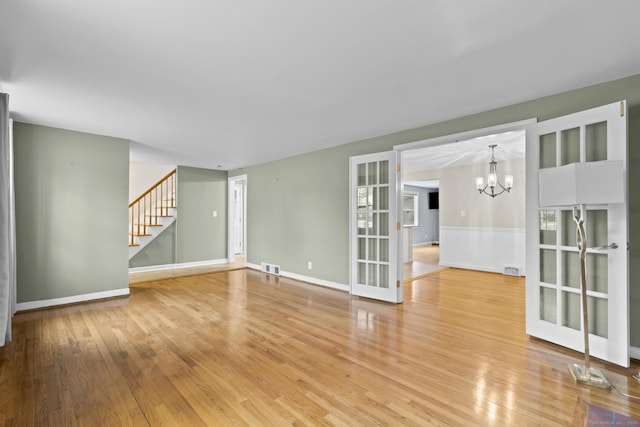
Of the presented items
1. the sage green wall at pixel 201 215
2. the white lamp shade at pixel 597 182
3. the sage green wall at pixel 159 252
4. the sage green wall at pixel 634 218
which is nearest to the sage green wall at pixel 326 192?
the sage green wall at pixel 634 218

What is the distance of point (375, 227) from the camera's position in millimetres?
4559

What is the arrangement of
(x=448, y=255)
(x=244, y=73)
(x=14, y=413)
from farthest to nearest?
(x=448, y=255)
(x=244, y=73)
(x=14, y=413)

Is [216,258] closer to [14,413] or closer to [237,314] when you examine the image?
[237,314]

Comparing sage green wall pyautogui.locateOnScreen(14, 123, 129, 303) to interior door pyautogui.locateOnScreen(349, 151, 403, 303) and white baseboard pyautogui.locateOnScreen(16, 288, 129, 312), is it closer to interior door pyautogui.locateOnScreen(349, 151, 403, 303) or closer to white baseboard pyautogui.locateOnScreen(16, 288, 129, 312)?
white baseboard pyautogui.locateOnScreen(16, 288, 129, 312)

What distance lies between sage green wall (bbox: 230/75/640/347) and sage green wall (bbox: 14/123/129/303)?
2675mm

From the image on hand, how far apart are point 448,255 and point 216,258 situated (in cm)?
580

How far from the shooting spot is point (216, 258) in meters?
7.73

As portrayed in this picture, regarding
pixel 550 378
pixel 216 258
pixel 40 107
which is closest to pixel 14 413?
pixel 40 107

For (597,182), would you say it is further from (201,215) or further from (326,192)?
(201,215)

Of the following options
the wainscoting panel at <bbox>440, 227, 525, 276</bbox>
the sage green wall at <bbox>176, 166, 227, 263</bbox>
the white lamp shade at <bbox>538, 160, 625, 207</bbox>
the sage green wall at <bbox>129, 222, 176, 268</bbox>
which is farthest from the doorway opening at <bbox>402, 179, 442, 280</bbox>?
the white lamp shade at <bbox>538, 160, 625, 207</bbox>

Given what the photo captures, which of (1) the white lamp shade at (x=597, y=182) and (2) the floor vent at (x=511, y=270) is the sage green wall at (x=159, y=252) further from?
(2) the floor vent at (x=511, y=270)

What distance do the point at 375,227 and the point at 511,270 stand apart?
→ 367 centimetres

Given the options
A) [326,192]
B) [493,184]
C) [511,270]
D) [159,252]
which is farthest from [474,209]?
[159,252]

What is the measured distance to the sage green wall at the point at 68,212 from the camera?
156 inches
